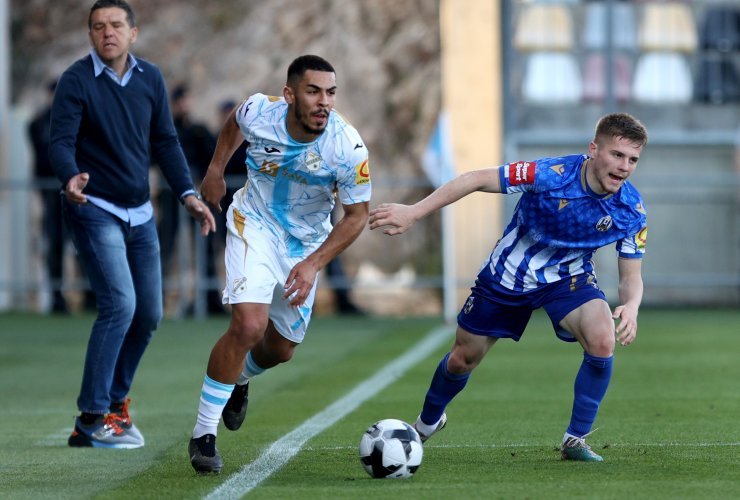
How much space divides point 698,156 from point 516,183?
14.3m

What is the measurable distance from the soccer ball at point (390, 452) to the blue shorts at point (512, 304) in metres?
0.91


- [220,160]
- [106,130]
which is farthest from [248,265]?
[106,130]

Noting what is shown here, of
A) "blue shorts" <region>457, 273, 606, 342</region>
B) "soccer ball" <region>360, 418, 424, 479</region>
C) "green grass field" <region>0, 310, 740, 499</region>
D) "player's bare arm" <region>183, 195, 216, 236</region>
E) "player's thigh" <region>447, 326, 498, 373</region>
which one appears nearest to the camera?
"green grass field" <region>0, 310, 740, 499</region>

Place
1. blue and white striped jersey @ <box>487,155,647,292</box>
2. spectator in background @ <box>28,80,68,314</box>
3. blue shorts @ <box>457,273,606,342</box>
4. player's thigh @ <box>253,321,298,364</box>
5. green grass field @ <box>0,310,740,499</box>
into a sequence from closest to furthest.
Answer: green grass field @ <box>0,310,740,499</box>, blue and white striped jersey @ <box>487,155,647,292</box>, blue shorts @ <box>457,273,606,342</box>, player's thigh @ <box>253,321,298,364</box>, spectator in background @ <box>28,80,68,314</box>

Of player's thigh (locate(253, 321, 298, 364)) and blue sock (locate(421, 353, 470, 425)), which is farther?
player's thigh (locate(253, 321, 298, 364))

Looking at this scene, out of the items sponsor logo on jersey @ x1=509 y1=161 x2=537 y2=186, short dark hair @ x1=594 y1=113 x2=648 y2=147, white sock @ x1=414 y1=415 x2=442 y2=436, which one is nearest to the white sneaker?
white sock @ x1=414 y1=415 x2=442 y2=436

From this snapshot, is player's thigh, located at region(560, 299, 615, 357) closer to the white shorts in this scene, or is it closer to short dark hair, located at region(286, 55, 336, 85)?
the white shorts

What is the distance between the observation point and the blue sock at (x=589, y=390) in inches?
282

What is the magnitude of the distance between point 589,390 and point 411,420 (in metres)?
1.84

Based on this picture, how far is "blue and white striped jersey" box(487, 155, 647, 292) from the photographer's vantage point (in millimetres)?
7258

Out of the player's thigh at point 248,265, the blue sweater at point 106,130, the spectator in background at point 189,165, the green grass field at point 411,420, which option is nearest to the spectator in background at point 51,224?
the spectator in background at point 189,165

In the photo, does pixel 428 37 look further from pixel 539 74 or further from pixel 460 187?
pixel 460 187

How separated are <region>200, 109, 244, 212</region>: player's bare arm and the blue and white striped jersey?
51.5 inches

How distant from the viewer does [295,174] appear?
7.18m
